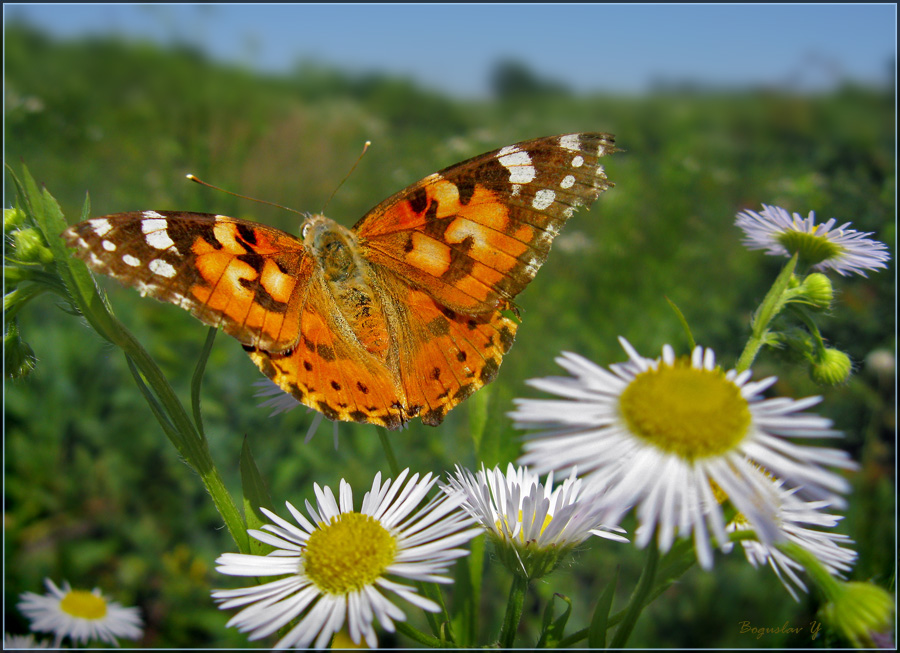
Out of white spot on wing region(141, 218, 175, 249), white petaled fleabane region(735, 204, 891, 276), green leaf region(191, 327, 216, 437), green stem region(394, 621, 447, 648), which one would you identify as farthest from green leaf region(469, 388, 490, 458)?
white spot on wing region(141, 218, 175, 249)

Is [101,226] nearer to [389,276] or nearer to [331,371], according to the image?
[331,371]

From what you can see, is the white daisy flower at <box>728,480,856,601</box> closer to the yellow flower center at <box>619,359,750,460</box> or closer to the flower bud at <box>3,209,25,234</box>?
the yellow flower center at <box>619,359,750,460</box>

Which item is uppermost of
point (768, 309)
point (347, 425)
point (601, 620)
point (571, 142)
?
point (571, 142)

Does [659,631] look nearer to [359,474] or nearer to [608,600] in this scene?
[359,474]

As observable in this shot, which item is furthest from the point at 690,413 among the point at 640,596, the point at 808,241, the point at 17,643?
the point at 17,643

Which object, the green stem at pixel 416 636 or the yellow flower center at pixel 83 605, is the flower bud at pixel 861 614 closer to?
the green stem at pixel 416 636

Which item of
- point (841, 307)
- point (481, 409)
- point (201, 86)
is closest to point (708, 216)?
point (841, 307)
